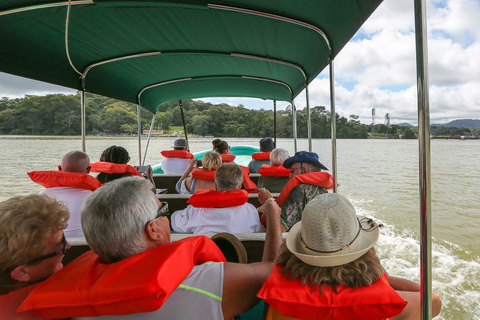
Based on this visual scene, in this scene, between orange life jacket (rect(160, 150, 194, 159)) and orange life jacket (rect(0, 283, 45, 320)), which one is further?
orange life jacket (rect(160, 150, 194, 159))

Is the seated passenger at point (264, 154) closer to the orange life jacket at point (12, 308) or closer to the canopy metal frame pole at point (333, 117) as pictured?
the canopy metal frame pole at point (333, 117)

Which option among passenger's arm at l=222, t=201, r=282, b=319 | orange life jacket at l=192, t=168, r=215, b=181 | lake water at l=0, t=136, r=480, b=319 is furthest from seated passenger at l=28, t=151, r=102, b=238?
lake water at l=0, t=136, r=480, b=319

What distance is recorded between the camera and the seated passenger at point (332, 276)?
A: 725mm

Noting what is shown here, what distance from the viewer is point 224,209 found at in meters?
1.80

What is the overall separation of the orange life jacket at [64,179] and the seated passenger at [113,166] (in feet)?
2.56

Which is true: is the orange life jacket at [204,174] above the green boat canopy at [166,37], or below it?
below

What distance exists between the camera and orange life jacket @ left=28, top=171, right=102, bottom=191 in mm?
1897

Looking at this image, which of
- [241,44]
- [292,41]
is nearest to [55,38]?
[241,44]

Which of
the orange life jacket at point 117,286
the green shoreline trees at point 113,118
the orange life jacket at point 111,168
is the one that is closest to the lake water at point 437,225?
the orange life jacket at point 117,286

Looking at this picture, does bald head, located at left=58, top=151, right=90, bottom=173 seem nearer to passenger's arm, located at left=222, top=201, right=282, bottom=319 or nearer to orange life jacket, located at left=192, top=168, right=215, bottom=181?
orange life jacket, located at left=192, top=168, right=215, bottom=181

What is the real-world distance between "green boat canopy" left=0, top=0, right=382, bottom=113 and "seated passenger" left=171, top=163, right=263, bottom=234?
1208 mm

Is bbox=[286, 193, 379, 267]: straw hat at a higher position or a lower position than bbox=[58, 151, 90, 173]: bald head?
lower

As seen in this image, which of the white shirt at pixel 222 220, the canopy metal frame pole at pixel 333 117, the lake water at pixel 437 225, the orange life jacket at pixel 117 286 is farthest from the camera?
the lake water at pixel 437 225

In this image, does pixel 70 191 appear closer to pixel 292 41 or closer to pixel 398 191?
pixel 292 41
